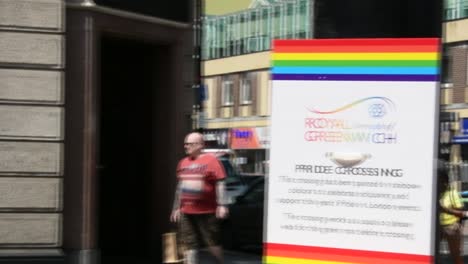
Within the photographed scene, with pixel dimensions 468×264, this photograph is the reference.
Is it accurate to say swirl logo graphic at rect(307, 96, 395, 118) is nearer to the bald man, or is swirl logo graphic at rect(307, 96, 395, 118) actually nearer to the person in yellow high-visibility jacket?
the bald man

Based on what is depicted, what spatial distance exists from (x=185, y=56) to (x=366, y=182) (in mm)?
6503

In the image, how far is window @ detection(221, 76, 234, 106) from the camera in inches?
1369

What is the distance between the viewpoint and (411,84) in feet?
15.1

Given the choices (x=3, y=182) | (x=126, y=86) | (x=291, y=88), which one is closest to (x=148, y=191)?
(x=126, y=86)

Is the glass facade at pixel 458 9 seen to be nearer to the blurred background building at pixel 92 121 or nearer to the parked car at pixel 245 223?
the parked car at pixel 245 223

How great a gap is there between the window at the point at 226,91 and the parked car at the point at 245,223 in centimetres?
2185

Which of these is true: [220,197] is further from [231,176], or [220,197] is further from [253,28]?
[253,28]

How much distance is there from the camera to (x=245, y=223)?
12656mm

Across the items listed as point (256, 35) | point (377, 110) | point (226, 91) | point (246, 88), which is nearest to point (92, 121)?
point (377, 110)

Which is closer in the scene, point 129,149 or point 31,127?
point 31,127

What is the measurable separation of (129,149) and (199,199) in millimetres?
3031

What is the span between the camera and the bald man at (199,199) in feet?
28.0

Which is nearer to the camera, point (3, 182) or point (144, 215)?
point (3, 182)

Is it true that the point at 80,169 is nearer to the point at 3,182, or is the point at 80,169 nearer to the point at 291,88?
the point at 3,182
